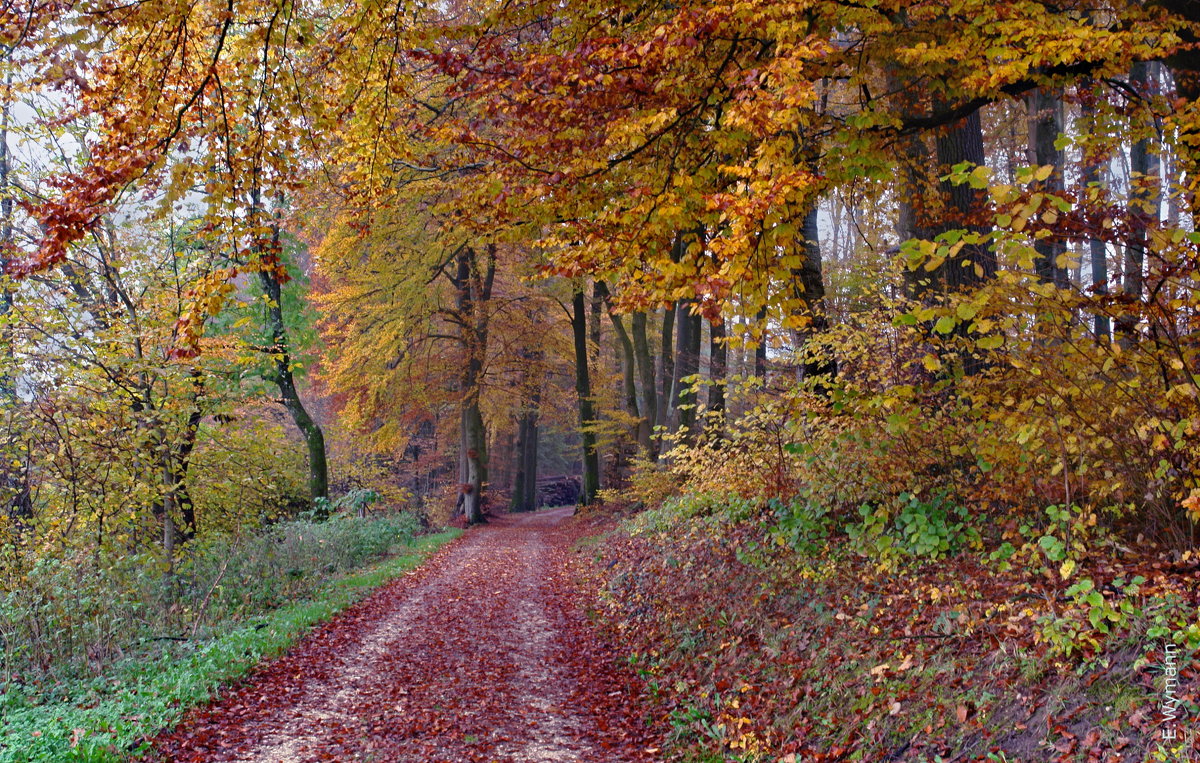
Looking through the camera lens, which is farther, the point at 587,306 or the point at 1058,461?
the point at 587,306

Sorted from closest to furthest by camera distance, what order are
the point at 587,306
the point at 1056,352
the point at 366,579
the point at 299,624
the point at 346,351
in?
the point at 1056,352, the point at 299,624, the point at 366,579, the point at 346,351, the point at 587,306

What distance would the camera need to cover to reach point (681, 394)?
23.8 ft

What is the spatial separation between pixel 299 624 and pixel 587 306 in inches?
811

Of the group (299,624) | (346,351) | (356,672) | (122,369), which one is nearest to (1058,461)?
(356,672)

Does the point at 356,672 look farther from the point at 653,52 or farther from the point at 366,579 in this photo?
the point at 653,52

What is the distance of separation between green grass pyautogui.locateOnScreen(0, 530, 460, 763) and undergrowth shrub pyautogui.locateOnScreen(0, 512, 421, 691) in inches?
18.5

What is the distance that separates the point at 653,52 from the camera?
546 centimetres

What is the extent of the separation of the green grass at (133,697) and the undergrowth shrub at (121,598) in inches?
18.5

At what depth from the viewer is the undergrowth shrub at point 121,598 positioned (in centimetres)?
705

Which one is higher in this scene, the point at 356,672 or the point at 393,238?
the point at 393,238

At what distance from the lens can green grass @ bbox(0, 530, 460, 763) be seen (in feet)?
15.6

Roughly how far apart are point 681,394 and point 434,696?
3510 millimetres

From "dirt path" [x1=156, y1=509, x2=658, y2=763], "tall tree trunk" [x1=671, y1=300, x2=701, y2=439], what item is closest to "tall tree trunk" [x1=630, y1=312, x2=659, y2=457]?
"tall tree trunk" [x1=671, y1=300, x2=701, y2=439]

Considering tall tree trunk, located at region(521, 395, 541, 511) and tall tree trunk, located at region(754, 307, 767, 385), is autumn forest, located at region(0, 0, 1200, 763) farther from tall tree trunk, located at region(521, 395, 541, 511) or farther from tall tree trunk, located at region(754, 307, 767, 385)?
tall tree trunk, located at region(521, 395, 541, 511)
